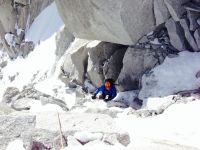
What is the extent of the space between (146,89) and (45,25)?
506 inches

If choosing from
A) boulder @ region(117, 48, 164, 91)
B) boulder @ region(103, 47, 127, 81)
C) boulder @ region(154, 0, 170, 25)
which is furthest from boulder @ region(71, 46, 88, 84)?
boulder @ region(154, 0, 170, 25)

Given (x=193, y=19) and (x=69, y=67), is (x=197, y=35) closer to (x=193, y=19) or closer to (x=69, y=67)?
(x=193, y=19)

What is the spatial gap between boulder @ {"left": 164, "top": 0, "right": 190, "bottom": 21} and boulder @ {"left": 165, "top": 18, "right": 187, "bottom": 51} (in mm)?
224

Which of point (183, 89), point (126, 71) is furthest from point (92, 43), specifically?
point (183, 89)

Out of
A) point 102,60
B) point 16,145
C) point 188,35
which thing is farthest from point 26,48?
point 16,145

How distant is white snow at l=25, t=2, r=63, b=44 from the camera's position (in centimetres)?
2374

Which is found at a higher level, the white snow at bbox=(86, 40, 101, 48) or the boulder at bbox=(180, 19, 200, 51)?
the boulder at bbox=(180, 19, 200, 51)

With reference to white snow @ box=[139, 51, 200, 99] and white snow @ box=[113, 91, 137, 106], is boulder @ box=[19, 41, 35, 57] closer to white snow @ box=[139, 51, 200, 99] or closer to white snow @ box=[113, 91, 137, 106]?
white snow @ box=[113, 91, 137, 106]

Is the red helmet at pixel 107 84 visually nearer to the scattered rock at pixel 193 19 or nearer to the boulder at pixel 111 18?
the boulder at pixel 111 18

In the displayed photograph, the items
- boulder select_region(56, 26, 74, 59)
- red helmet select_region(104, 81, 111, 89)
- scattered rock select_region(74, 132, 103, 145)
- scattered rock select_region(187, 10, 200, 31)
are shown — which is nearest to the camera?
scattered rock select_region(74, 132, 103, 145)

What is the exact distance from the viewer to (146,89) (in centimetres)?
1304

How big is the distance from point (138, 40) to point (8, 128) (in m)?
7.55

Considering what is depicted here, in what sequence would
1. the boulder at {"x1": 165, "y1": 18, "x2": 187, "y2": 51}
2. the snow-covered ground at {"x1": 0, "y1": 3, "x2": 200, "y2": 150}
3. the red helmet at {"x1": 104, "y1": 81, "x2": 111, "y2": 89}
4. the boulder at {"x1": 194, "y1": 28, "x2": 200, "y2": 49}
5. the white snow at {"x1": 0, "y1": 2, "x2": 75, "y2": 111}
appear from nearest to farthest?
the snow-covered ground at {"x1": 0, "y1": 3, "x2": 200, "y2": 150}, the boulder at {"x1": 194, "y1": 28, "x2": 200, "y2": 49}, the boulder at {"x1": 165, "y1": 18, "x2": 187, "y2": 51}, the red helmet at {"x1": 104, "y1": 81, "x2": 111, "y2": 89}, the white snow at {"x1": 0, "y1": 2, "x2": 75, "y2": 111}

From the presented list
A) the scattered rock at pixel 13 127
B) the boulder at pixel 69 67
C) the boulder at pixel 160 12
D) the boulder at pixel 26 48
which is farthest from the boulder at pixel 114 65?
the boulder at pixel 26 48
